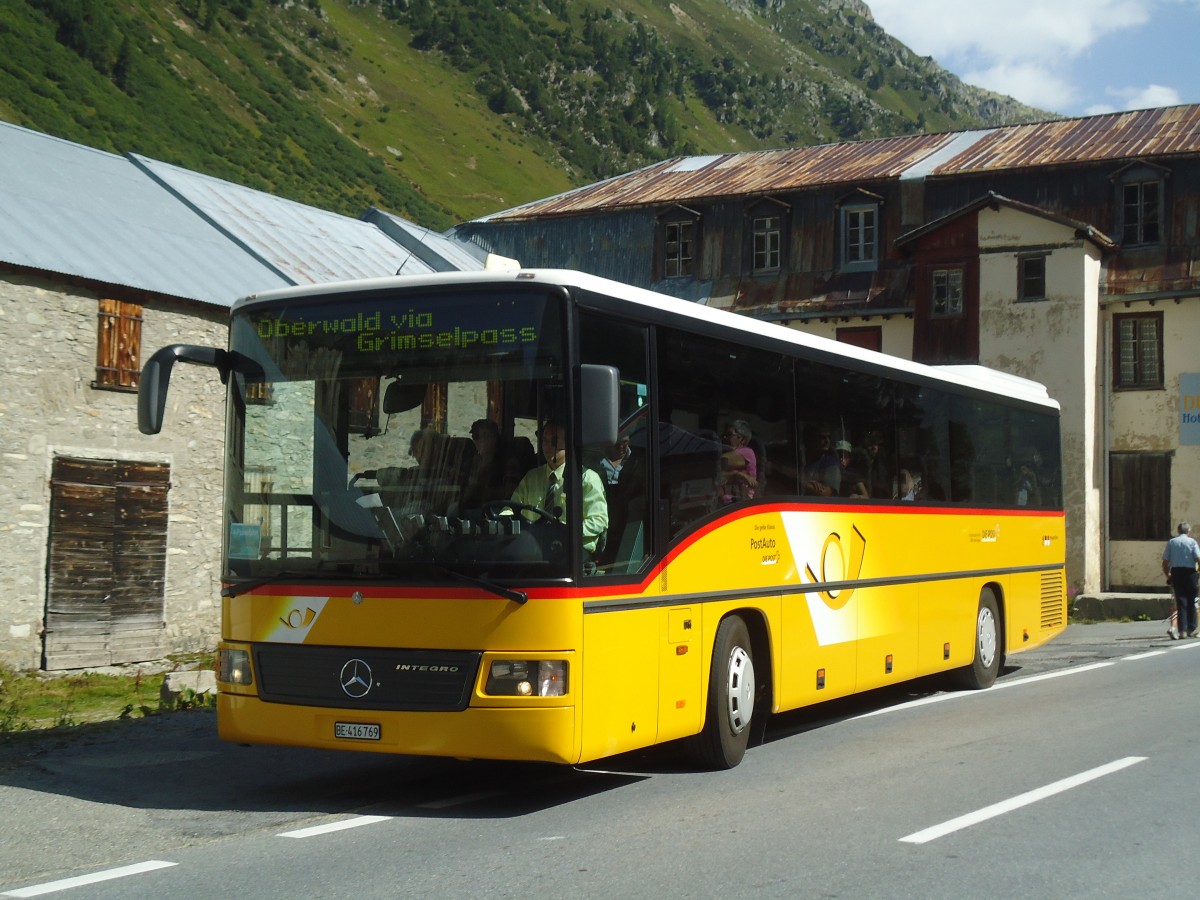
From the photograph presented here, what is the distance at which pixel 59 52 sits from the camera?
111 meters

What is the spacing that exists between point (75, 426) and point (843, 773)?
1553cm

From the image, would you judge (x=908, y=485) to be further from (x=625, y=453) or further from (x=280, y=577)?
(x=280, y=577)

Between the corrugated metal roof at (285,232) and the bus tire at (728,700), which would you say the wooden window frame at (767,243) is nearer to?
the corrugated metal roof at (285,232)

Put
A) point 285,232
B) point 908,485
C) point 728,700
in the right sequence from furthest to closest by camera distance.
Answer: point 285,232 → point 908,485 → point 728,700

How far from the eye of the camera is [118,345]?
2212cm

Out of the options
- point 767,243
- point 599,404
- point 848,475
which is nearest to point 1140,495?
point 767,243

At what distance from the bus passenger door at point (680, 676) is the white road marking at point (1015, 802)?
6.08 ft

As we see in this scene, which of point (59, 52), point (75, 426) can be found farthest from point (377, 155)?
point (75, 426)

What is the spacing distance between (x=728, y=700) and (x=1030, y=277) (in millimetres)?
28627

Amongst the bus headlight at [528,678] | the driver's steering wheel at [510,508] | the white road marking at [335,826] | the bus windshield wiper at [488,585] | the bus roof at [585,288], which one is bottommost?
the white road marking at [335,826]

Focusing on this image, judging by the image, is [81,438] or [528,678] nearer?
[528,678]

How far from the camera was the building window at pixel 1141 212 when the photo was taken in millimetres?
35688

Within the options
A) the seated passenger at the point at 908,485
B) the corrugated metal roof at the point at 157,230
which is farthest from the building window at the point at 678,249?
the seated passenger at the point at 908,485

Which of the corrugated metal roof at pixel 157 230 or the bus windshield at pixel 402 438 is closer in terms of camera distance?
the bus windshield at pixel 402 438
